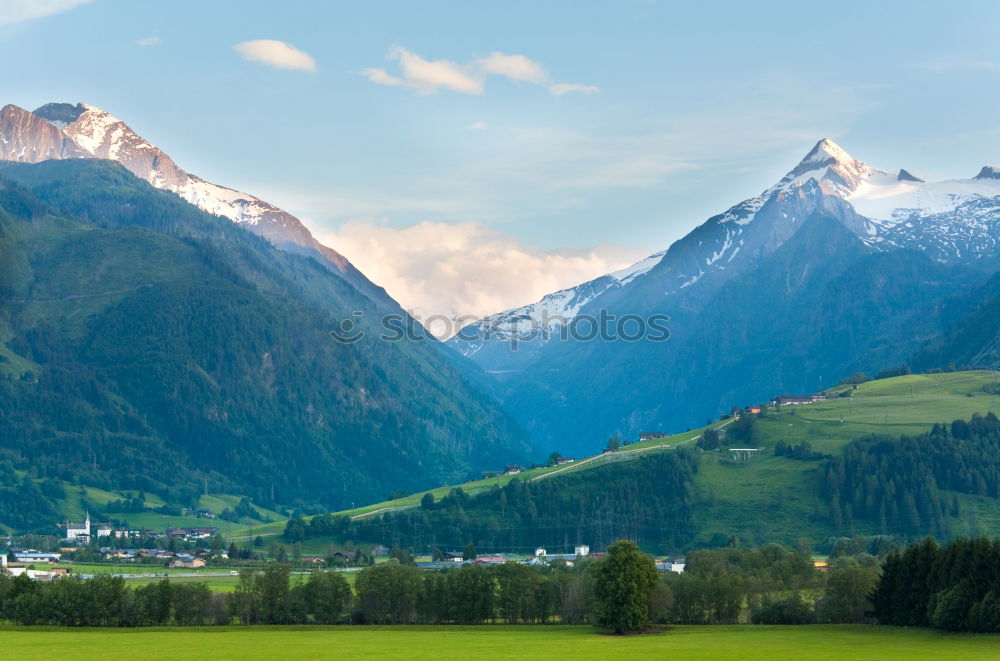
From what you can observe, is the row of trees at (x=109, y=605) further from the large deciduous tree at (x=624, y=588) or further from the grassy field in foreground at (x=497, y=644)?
the large deciduous tree at (x=624, y=588)

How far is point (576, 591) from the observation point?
178750 millimetres

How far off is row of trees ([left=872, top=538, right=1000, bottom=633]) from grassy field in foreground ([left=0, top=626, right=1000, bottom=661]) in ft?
8.00

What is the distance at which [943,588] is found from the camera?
469 ft

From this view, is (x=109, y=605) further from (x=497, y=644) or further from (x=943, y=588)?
(x=943, y=588)

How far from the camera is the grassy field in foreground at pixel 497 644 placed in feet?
415

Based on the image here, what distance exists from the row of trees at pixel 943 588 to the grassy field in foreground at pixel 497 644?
8.00 feet

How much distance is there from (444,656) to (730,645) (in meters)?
28.8

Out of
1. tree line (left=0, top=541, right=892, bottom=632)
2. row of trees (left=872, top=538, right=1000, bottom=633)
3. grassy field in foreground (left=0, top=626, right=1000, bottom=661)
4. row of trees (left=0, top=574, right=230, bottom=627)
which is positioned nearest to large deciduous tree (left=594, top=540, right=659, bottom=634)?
tree line (left=0, top=541, right=892, bottom=632)

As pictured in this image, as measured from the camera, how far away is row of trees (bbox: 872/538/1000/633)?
447 ft

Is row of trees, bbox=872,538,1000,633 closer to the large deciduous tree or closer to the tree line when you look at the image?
the tree line

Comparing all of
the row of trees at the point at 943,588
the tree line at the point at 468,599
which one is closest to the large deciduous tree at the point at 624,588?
the tree line at the point at 468,599

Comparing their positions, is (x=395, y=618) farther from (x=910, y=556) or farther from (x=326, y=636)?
(x=910, y=556)

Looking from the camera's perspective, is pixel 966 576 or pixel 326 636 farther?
pixel 326 636

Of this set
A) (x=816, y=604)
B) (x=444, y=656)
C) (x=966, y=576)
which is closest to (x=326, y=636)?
(x=444, y=656)
